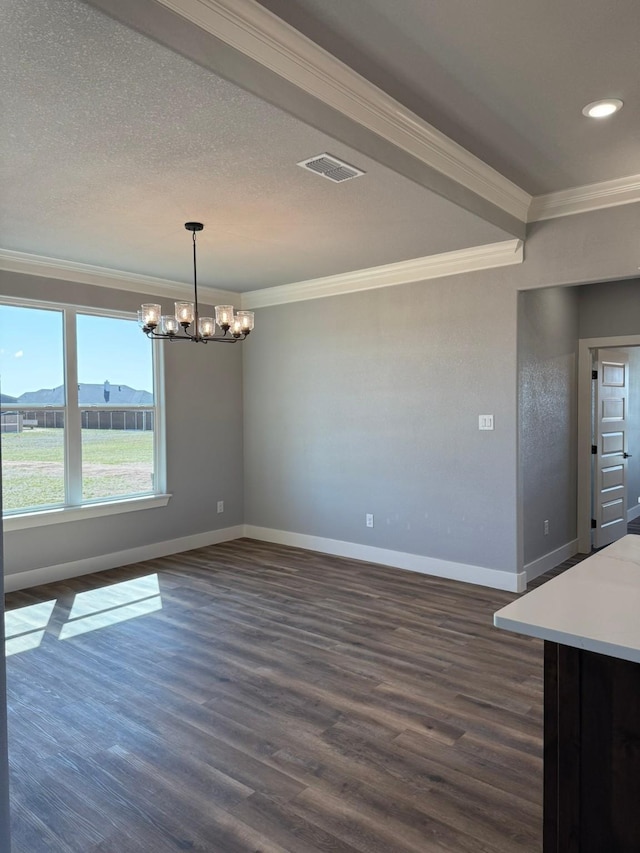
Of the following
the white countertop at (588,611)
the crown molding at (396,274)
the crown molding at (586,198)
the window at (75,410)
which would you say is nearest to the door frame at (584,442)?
the crown molding at (396,274)

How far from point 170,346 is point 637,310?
4.37 m

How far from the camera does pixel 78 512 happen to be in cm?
500

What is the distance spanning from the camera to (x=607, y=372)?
5801 millimetres

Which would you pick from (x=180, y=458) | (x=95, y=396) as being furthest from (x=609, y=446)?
(x=95, y=396)

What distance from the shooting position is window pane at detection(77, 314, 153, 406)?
5156mm

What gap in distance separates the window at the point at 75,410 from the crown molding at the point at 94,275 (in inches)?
10.9

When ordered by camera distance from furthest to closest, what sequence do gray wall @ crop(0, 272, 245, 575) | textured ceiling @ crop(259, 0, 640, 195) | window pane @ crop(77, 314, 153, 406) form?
window pane @ crop(77, 314, 153, 406) < gray wall @ crop(0, 272, 245, 575) < textured ceiling @ crop(259, 0, 640, 195)

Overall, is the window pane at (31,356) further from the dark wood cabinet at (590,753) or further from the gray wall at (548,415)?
the dark wood cabinet at (590,753)

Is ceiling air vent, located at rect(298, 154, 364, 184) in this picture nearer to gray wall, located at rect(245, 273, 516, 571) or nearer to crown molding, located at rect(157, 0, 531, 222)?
crown molding, located at rect(157, 0, 531, 222)

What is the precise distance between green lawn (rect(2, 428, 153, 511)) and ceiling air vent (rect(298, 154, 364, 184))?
3.28m

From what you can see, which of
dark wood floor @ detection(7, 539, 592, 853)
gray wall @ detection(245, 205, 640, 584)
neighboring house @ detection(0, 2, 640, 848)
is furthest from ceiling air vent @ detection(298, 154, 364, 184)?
dark wood floor @ detection(7, 539, 592, 853)

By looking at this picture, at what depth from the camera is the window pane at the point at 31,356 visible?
183 inches

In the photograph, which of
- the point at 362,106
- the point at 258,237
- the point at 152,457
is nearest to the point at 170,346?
the point at 152,457

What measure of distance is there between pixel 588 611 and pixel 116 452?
184 inches
